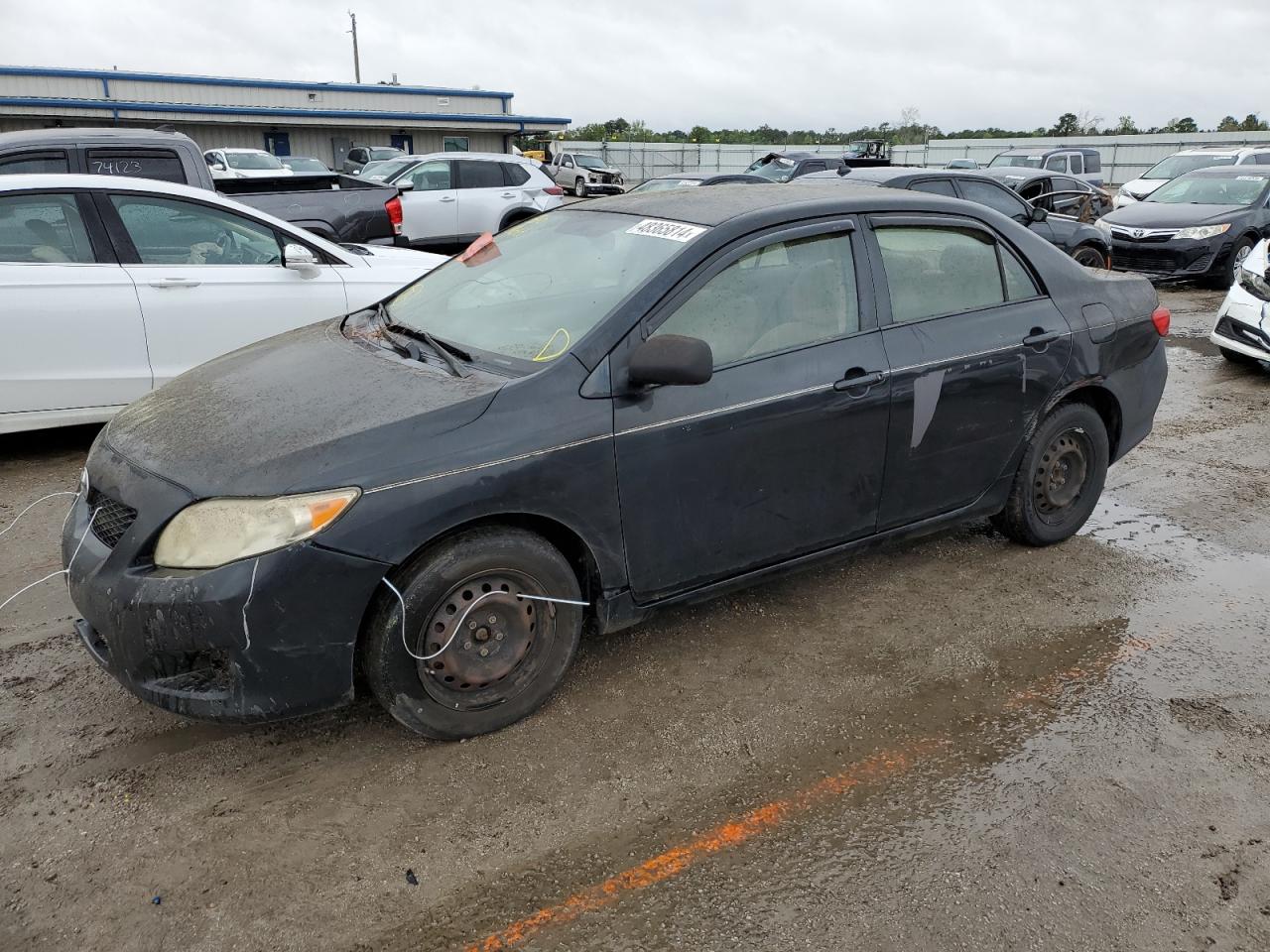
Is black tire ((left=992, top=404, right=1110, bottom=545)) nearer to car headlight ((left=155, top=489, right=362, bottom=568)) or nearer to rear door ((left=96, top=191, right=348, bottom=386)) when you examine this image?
car headlight ((left=155, top=489, right=362, bottom=568))

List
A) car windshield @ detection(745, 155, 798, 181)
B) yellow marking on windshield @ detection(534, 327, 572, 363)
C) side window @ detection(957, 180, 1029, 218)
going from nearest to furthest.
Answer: yellow marking on windshield @ detection(534, 327, 572, 363)
side window @ detection(957, 180, 1029, 218)
car windshield @ detection(745, 155, 798, 181)

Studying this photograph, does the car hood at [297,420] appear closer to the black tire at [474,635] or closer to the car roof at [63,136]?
the black tire at [474,635]

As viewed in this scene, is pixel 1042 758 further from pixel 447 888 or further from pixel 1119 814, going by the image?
pixel 447 888

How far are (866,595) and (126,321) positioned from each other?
4.47 metres

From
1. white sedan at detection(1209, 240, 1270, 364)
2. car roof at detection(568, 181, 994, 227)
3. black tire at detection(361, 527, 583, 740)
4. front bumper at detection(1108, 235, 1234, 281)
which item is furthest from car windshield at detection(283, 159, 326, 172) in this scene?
black tire at detection(361, 527, 583, 740)

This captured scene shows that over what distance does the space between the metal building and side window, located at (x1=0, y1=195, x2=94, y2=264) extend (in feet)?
105

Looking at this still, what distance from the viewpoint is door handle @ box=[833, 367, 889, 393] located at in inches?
145

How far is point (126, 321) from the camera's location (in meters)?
5.75

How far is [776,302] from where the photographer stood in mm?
3662

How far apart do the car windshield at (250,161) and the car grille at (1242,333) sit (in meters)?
20.8

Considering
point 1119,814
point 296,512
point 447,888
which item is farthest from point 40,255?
point 1119,814

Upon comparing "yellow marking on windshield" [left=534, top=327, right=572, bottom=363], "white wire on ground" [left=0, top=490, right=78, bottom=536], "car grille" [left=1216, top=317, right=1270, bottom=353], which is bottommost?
"white wire on ground" [left=0, top=490, right=78, bottom=536]

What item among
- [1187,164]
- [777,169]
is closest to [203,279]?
[777,169]

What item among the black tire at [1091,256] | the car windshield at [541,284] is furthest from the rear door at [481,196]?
the car windshield at [541,284]
